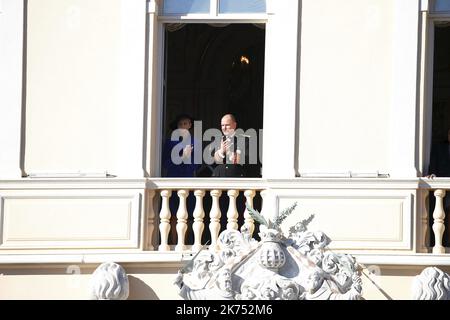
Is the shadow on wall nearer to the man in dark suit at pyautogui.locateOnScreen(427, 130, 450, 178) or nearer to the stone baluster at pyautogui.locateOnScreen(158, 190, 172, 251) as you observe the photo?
the stone baluster at pyautogui.locateOnScreen(158, 190, 172, 251)

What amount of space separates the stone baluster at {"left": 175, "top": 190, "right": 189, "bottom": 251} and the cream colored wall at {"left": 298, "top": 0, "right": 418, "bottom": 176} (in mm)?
1324

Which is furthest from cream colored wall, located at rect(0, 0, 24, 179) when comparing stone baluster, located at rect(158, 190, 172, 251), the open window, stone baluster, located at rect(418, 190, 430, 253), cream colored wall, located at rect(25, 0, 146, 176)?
stone baluster, located at rect(418, 190, 430, 253)

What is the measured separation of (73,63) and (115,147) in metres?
1.06

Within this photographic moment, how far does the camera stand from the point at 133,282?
1703 centimetres

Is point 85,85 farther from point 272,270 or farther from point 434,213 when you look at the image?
point 434,213

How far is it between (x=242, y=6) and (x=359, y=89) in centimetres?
166

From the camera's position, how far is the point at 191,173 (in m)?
17.8

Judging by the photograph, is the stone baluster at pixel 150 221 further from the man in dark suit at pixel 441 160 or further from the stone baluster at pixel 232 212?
the man in dark suit at pixel 441 160

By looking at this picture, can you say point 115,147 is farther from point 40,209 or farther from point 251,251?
point 251,251

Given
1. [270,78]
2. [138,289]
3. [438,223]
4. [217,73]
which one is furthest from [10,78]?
[217,73]

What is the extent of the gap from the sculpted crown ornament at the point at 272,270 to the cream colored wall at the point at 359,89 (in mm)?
1451

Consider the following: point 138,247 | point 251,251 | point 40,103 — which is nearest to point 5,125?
point 40,103

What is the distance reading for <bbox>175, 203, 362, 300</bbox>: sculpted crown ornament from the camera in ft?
51.8
